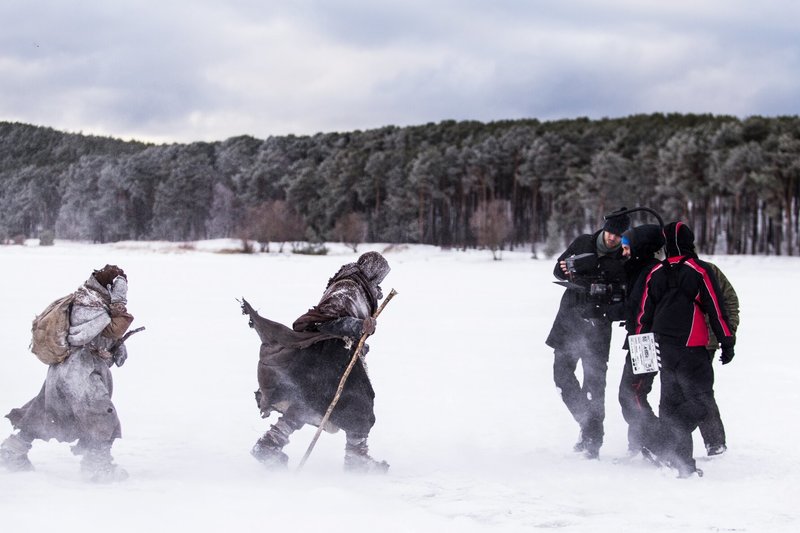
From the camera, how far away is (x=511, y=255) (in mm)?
55125

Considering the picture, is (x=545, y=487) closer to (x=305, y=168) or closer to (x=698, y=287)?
(x=698, y=287)

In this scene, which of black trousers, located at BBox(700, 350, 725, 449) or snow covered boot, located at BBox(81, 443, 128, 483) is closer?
snow covered boot, located at BBox(81, 443, 128, 483)

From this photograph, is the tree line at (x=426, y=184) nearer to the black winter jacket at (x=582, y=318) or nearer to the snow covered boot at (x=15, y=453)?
the snow covered boot at (x=15, y=453)

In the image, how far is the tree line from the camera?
50312 mm

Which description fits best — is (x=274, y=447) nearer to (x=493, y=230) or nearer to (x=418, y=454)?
(x=418, y=454)

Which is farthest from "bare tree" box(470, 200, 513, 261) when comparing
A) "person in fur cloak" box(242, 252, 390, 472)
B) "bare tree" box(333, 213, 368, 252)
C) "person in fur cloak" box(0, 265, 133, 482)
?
"person in fur cloak" box(0, 265, 133, 482)

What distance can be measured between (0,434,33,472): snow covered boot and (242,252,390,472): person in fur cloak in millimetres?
1439

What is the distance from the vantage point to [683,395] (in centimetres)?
535

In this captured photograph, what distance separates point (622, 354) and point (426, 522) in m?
8.01

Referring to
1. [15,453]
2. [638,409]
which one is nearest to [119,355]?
[15,453]

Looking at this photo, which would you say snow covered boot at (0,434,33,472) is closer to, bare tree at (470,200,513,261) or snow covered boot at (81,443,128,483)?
snow covered boot at (81,443,128,483)

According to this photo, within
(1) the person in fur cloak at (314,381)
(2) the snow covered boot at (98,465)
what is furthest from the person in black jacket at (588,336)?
(2) the snow covered boot at (98,465)

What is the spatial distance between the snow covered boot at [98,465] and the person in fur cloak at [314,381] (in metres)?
0.92

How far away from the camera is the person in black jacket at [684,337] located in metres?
5.28
